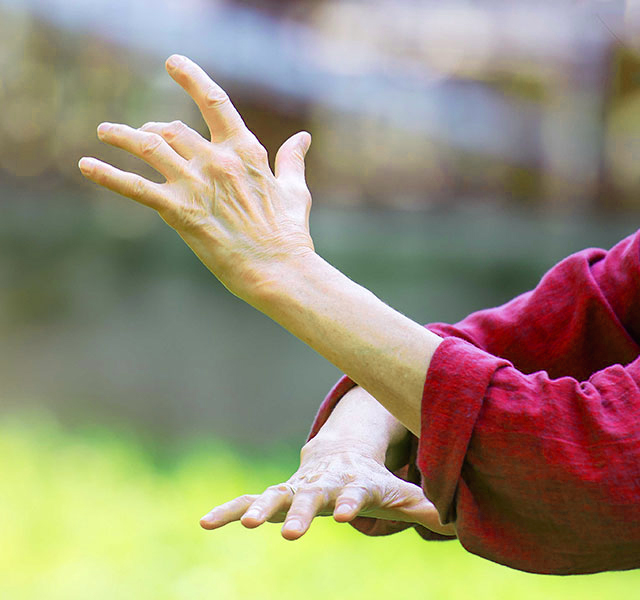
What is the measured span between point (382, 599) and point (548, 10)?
13.8ft

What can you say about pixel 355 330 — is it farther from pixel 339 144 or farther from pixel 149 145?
pixel 339 144

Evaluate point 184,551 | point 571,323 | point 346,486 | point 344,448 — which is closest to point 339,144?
point 184,551

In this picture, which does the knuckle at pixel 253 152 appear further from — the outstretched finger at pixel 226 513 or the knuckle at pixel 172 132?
the outstretched finger at pixel 226 513

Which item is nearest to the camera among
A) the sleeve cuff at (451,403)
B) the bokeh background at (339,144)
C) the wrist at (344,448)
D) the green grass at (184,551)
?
the sleeve cuff at (451,403)

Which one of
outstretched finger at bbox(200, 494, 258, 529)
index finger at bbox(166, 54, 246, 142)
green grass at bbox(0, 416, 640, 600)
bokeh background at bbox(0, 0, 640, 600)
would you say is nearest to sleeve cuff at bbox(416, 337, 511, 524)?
outstretched finger at bbox(200, 494, 258, 529)

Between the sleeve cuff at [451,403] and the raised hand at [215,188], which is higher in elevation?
the raised hand at [215,188]

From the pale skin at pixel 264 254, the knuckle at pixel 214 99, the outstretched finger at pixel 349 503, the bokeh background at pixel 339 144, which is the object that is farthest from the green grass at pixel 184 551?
the knuckle at pixel 214 99

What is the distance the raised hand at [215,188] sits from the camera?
963 millimetres

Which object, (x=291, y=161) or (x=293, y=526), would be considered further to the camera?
(x=291, y=161)

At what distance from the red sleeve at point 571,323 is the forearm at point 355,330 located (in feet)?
1.34

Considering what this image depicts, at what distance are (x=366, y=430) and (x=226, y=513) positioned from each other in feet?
1.11

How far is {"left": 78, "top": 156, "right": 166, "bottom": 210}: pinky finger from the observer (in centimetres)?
95

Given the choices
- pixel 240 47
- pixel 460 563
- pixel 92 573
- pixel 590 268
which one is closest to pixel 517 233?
pixel 240 47

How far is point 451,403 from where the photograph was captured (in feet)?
3.01
